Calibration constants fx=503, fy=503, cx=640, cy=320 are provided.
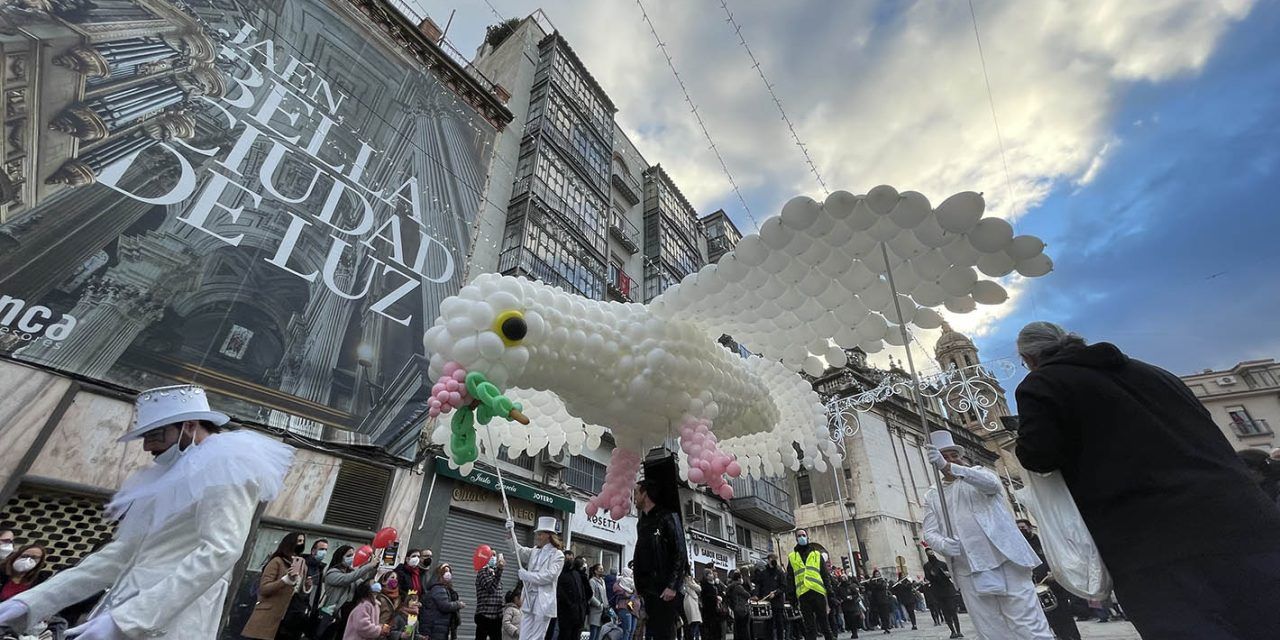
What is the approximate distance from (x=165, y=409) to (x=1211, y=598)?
3859 mm

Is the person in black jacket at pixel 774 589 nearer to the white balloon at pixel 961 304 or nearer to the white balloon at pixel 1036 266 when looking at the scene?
the white balloon at pixel 961 304

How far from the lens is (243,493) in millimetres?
2049

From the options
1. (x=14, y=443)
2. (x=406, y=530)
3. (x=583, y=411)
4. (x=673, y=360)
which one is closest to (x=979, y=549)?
(x=673, y=360)

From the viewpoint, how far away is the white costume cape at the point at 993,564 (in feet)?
11.0

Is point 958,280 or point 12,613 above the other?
point 958,280

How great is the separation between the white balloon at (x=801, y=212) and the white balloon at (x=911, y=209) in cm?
53

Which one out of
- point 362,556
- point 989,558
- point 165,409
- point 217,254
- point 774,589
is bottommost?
point 989,558

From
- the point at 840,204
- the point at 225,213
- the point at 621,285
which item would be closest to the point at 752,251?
the point at 840,204

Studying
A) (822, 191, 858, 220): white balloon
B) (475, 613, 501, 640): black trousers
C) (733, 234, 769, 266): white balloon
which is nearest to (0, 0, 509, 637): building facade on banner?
(475, 613, 501, 640): black trousers

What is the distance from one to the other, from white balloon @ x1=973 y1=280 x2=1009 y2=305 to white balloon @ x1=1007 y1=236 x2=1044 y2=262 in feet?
1.10

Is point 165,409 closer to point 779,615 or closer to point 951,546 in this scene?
point 951,546

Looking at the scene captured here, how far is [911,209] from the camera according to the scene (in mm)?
3477

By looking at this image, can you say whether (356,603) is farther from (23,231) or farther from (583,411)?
(23,231)

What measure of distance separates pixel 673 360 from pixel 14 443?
829 centimetres
